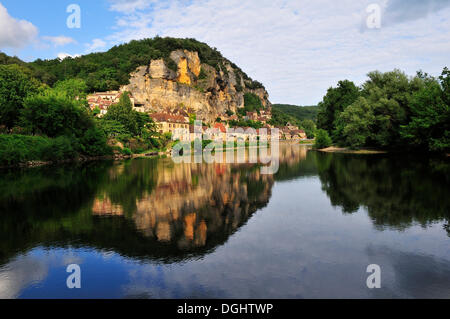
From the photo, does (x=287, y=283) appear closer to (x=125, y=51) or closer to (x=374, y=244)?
(x=374, y=244)

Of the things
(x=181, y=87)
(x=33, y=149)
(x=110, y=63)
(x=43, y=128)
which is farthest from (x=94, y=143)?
(x=110, y=63)

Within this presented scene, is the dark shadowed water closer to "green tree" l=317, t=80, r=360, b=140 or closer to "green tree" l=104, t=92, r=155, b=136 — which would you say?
"green tree" l=104, t=92, r=155, b=136

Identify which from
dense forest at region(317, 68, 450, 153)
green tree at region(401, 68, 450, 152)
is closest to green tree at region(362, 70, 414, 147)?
dense forest at region(317, 68, 450, 153)

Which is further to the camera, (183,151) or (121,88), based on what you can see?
(121,88)

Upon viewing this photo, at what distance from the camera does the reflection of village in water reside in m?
11.3

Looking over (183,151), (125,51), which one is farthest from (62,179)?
(125,51)

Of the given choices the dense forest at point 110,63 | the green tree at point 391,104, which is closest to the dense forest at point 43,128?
the green tree at point 391,104

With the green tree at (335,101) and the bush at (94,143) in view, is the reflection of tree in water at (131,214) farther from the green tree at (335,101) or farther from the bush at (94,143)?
the green tree at (335,101)

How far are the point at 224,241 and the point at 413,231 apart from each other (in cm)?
676

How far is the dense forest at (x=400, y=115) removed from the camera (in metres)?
39.7

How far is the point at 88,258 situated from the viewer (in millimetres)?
9109

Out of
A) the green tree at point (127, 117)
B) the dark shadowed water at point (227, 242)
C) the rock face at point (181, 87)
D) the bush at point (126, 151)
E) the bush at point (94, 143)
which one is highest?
the rock face at point (181, 87)
